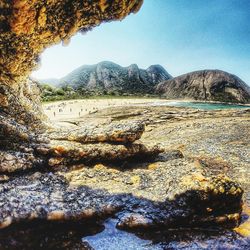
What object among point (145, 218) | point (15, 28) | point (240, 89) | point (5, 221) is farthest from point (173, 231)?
point (240, 89)

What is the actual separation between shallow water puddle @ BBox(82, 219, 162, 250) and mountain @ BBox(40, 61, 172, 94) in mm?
105801

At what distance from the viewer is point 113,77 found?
128125 mm

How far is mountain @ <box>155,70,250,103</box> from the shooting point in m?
83.3

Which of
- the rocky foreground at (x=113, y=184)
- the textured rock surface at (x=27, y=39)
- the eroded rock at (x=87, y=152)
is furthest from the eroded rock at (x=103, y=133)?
the textured rock surface at (x=27, y=39)

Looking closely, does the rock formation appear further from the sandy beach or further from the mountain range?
the mountain range

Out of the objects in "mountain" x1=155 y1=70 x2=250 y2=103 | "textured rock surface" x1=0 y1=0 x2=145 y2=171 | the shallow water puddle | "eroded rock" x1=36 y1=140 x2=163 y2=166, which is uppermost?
"mountain" x1=155 y1=70 x2=250 y2=103

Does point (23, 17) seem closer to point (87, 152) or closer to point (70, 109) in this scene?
point (87, 152)

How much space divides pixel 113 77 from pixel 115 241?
124 meters

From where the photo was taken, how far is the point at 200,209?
752cm

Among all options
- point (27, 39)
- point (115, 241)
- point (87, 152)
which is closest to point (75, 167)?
point (87, 152)

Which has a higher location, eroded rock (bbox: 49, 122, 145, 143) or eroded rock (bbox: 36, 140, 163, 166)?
eroded rock (bbox: 49, 122, 145, 143)

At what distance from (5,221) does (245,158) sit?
397 inches

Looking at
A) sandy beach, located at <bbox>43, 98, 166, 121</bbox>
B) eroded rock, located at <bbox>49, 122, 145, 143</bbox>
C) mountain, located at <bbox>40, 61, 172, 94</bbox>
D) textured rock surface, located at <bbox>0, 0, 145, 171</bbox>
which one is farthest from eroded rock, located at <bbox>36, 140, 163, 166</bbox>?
mountain, located at <bbox>40, 61, 172, 94</bbox>

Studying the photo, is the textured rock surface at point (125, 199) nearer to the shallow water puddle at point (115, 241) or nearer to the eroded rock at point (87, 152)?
the shallow water puddle at point (115, 241)
